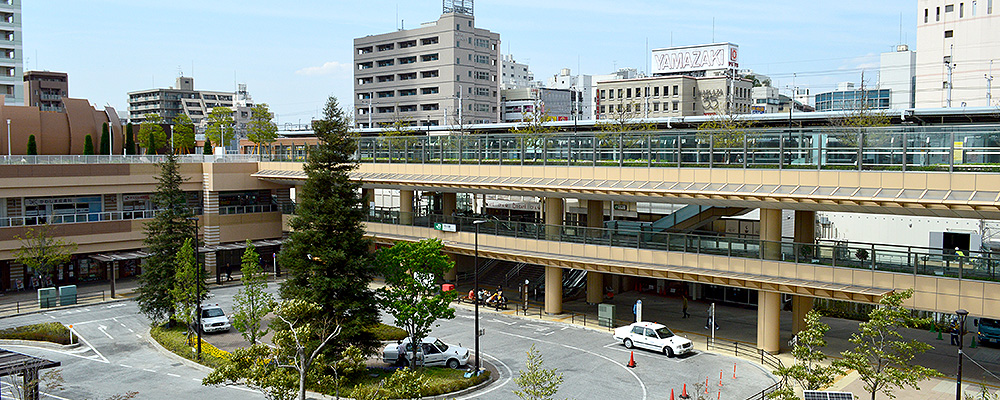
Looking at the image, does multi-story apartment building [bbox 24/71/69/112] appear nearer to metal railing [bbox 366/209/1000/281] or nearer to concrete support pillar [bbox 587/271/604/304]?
metal railing [bbox 366/209/1000/281]

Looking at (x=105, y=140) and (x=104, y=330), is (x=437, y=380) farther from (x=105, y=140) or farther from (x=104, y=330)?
(x=105, y=140)

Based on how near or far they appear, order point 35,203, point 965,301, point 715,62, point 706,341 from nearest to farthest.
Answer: point 965,301 < point 706,341 < point 35,203 < point 715,62

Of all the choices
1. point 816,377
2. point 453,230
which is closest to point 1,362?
point 816,377

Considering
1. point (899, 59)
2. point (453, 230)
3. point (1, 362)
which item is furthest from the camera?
point (899, 59)

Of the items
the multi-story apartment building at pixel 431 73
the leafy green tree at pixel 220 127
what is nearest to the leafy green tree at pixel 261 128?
the leafy green tree at pixel 220 127

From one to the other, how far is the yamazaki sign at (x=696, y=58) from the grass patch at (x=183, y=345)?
3965 inches

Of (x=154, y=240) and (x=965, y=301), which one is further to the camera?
(x=154, y=240)

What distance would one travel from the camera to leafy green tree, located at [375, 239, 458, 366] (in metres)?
29.5

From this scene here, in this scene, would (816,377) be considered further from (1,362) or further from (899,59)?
(899,59)

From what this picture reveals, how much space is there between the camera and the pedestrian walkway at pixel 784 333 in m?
28.6

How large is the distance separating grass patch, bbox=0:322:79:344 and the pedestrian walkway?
817 inches

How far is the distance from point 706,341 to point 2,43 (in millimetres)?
83520

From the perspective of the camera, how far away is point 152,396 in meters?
27.9

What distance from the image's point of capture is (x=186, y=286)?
36250 mm
